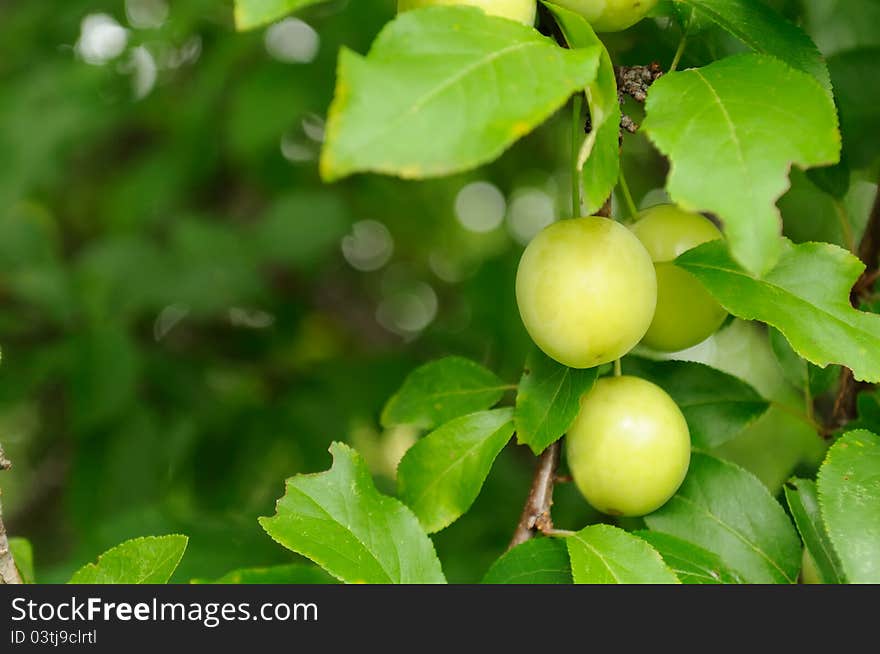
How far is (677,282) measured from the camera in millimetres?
780

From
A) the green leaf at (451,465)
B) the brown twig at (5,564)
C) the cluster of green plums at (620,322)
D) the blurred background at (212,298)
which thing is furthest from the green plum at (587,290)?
the blurred background at (212,298)

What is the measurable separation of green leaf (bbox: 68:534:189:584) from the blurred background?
0.44m

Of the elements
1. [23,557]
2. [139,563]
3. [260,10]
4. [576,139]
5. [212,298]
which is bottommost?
[212,298]

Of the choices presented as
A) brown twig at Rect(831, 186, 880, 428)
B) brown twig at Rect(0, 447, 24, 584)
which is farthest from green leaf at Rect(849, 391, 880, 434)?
brown twig at Rect(0, 447, 24, 584)

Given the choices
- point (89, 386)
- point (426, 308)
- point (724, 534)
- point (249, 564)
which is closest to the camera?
point (724, 534)

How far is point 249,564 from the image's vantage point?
1.08 meters

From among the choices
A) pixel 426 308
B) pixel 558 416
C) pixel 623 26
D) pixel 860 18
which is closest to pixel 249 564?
pixel 558 416

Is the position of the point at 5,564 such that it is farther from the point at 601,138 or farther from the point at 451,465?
the point at 601,138

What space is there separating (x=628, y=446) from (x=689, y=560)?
0.32ft

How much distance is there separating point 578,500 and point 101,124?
1.09m

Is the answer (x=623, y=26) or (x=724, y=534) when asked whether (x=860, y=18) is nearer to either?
(x=623, y=26)

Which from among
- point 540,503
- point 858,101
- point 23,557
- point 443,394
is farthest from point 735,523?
point 23,557

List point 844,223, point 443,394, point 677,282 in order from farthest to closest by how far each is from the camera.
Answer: point 844,223 → point 443,394 → point 677,282

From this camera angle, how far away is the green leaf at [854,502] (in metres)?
0.63
